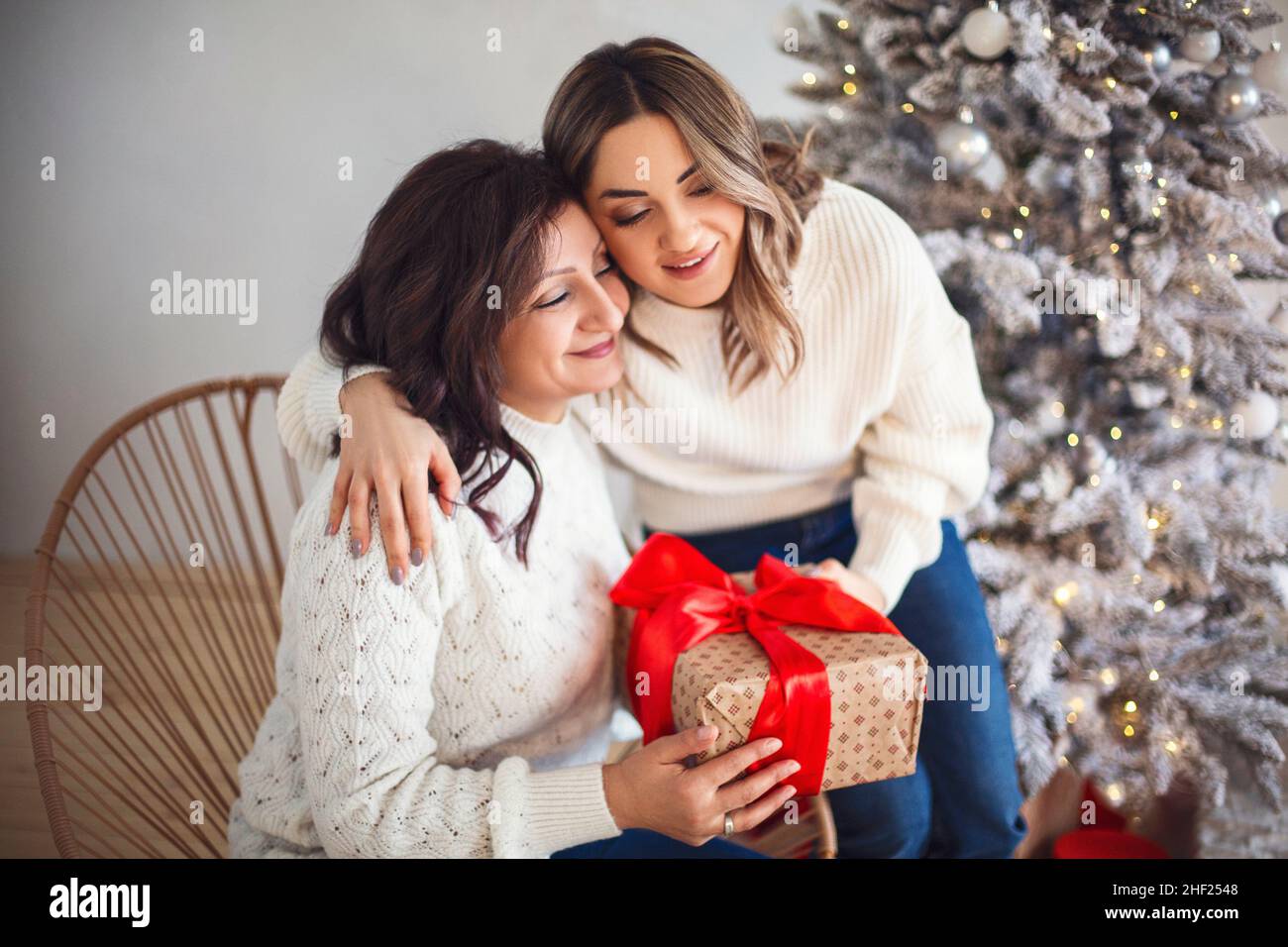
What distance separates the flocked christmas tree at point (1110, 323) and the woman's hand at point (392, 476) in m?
0.74

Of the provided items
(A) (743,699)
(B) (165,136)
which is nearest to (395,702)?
(A) (743,699)

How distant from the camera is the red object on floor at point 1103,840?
1562 millimetres

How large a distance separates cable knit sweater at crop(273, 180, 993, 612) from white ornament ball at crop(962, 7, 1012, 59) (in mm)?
332

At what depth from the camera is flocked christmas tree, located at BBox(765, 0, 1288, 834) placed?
1.37 metres

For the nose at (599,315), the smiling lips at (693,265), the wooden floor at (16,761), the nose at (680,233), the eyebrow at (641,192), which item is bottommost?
the wooden floor at (16,761)

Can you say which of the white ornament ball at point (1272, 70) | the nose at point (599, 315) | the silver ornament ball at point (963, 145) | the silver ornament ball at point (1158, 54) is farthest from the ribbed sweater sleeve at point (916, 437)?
the white ornament ball at point (1272, 70)

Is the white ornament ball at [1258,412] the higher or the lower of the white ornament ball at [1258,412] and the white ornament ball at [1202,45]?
the lower

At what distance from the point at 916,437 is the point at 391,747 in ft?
2.46

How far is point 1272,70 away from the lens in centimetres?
→ 137

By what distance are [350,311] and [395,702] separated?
0.44 metres

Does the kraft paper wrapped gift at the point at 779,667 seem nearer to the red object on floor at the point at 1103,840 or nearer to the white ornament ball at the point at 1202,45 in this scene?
the red object on floor at the point at 1103,840

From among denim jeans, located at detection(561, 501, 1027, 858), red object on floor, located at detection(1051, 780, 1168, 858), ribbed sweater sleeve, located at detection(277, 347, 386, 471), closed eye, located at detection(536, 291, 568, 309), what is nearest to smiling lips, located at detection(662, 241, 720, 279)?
closed eye, located at detection(536, 291, 568, 309)

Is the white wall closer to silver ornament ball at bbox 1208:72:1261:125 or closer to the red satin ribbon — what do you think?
the red satin ribbon
